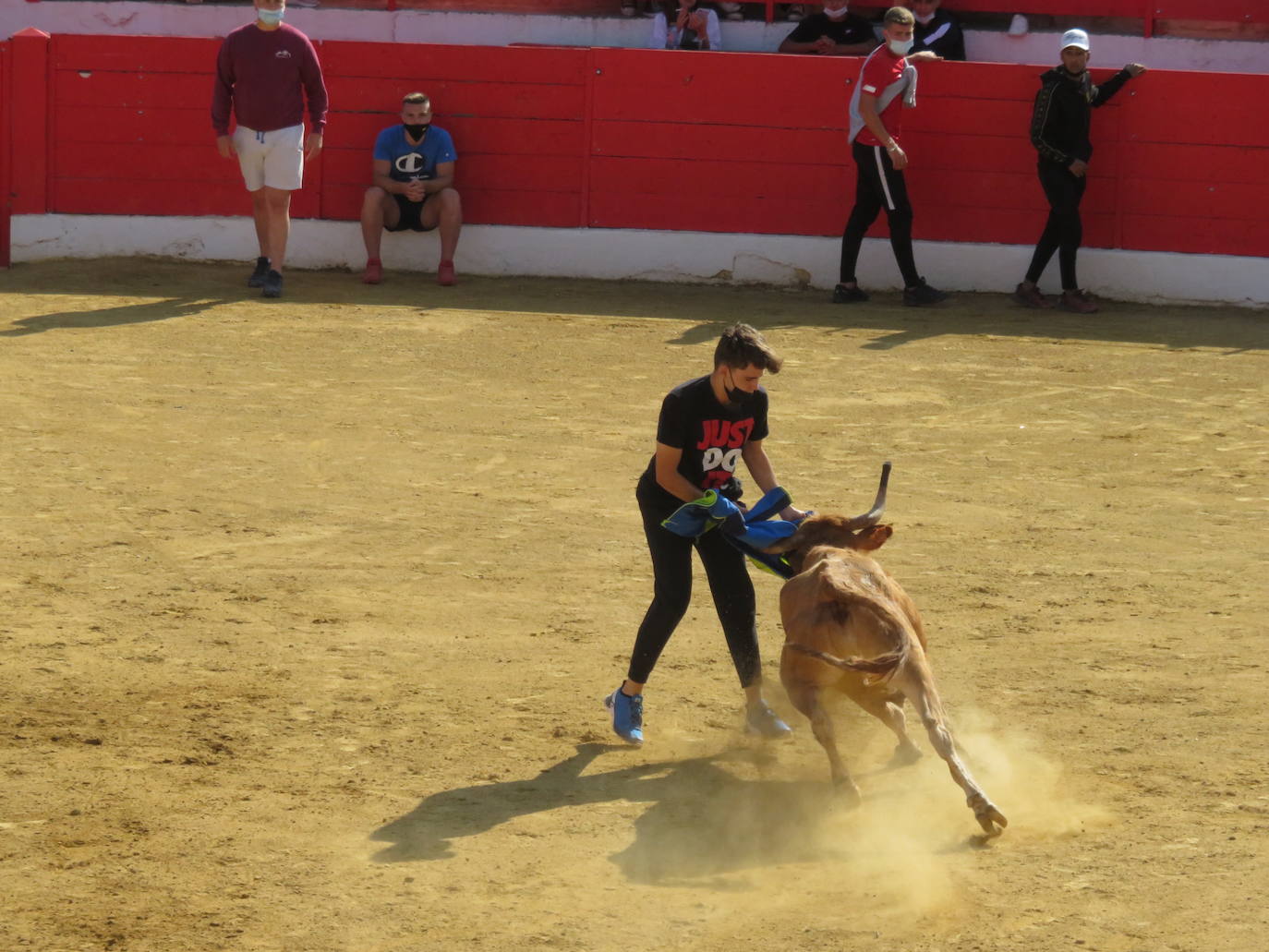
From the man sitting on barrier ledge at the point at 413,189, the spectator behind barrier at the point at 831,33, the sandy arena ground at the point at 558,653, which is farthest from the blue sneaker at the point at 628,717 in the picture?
the spectator behind barrier at the point at 831,33

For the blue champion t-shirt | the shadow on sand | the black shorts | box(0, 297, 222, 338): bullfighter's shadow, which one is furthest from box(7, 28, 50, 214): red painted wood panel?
the black shorts

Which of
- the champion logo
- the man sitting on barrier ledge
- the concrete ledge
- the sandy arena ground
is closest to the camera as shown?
the sandy arena ground

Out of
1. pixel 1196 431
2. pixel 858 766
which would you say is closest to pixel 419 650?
pixel 858 766

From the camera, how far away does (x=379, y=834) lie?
14.2 feet

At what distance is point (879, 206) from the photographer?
11.4 m

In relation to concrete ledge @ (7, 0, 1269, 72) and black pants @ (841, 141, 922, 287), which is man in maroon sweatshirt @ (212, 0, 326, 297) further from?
black pants @ (841, 141, 922, 287)

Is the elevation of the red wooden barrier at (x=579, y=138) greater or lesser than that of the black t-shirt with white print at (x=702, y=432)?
greater

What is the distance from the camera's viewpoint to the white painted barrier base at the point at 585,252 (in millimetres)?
12102

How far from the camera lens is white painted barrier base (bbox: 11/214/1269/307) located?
1210cm

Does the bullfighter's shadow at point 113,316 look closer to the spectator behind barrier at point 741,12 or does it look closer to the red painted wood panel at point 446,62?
the red painted wood panel at point 446,62

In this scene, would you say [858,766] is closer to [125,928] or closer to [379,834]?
[379,834]

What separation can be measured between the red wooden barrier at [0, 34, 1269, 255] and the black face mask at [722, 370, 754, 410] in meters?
7.67

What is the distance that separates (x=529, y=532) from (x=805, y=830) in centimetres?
273

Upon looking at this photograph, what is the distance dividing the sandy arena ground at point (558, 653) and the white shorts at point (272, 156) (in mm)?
1166
